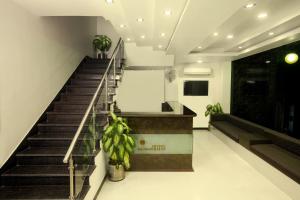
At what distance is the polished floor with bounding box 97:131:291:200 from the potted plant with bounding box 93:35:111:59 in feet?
A: 15.5

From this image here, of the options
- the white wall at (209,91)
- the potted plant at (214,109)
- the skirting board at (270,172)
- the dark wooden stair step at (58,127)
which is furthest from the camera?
the white wall at (209,91)

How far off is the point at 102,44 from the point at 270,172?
6202 millimetres

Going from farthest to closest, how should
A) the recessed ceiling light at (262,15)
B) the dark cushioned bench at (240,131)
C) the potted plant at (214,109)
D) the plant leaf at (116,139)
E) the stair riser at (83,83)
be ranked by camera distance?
1. the potted plant at (214,109)
2. the stair riser at (83,83)
3. the dark cushioned bench at (240,131)
4. the recessed ceiling light at (262,15)
5. the plant leaf at (116,139)

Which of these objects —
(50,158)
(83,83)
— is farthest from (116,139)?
(83,83)

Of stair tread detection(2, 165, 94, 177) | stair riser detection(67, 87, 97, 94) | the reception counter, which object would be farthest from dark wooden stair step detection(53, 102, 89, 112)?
stair tread detection(2, 165, 94, 177)

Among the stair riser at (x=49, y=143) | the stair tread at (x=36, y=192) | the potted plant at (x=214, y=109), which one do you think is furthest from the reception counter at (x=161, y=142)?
the potted plant at (x=214, y=109)

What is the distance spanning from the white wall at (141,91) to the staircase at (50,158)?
3.01 feet

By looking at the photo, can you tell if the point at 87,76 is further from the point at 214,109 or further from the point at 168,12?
the point at 214,109

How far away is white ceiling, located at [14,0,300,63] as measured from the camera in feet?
10.6

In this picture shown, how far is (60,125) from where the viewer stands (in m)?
4.23

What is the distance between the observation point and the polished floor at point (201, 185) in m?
3.56

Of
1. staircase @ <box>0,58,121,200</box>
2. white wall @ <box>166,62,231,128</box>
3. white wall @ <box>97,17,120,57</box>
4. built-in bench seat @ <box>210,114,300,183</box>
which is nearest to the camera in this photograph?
staircase @ <box>0,58,121,200</box>

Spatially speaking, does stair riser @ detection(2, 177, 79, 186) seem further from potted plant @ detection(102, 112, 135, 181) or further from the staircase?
potted plant @ detection(102, 112, 135, 181)

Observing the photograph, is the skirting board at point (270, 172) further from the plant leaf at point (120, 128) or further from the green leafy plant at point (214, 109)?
the plant leaf at point (120, 128)
